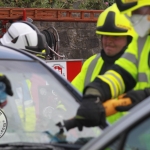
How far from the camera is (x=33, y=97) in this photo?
14.2ft

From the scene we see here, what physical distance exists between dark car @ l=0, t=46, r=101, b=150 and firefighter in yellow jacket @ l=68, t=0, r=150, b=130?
363 millimetres

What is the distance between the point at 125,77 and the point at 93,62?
960mm

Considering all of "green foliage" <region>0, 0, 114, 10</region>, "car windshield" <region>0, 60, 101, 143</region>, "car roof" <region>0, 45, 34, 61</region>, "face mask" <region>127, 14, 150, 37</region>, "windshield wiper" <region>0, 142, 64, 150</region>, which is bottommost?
"windshield wiper" <region>0, 142, 64, 150</region>

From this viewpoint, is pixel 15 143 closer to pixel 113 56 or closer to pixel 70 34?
pixel 113 56

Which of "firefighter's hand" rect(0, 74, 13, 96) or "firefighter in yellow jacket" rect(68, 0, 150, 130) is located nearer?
"firefighter in yellow jacket" rect(68, 0, 150, 130)

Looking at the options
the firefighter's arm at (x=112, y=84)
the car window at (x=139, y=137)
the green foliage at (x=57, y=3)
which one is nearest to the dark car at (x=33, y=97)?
the firefighter's arm at (x=112, y=84)

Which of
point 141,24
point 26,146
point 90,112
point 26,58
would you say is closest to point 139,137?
point 90,112

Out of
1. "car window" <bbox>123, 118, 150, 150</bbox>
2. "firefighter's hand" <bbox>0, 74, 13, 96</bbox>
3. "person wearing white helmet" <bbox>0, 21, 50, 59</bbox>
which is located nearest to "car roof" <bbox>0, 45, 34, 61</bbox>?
"firefighter's hand" <bbox>0, 74, 13, 96</bbox>

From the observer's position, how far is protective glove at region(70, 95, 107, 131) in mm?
3447

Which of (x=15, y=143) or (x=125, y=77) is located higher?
(x=125, y=77)

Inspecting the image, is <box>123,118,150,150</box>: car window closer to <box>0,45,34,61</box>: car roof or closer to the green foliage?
<box>0,45,34,61</box>: car roof

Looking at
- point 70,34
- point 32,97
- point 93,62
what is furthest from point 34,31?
point 70,34

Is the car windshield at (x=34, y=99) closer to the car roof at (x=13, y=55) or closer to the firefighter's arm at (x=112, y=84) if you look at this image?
the car roof at (x=13, y=55)

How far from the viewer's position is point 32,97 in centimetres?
432
